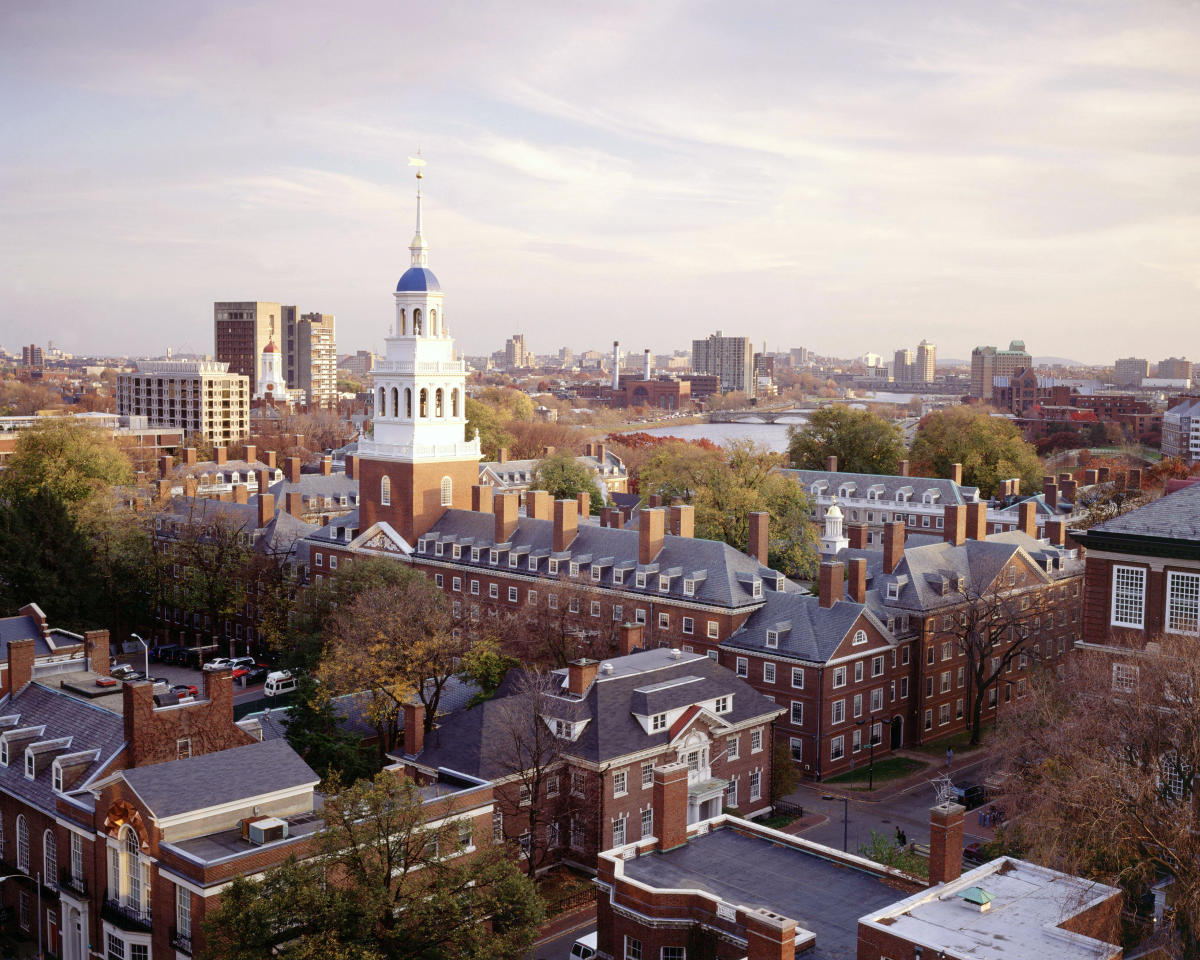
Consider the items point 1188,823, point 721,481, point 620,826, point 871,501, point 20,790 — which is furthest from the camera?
point 871,501

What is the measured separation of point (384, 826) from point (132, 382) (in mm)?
168975

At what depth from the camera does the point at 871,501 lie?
344 feet

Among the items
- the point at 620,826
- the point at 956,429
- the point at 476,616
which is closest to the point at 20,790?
the point at 620,826

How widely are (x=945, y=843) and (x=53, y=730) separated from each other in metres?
28.9

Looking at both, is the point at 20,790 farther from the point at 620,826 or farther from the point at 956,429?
the point at 956,429

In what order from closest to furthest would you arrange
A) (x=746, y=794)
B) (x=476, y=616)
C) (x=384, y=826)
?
(x=384, y=826) → (x=746, y=794) → (x=476, y=616)

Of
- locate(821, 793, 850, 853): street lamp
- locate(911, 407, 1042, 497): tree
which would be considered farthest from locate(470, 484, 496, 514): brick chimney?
locate(911, 407, 1042, 497): tree

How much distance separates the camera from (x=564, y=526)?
66.9m

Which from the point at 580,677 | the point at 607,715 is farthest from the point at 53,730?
the point at 607,715

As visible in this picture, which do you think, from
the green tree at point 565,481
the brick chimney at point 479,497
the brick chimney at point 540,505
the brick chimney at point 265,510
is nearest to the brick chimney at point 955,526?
the brick chimney at point 540,505

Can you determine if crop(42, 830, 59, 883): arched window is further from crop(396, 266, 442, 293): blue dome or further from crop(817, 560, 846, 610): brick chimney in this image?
crop(396, 266, 442, 293): blue dome

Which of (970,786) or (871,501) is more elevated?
(871,501)

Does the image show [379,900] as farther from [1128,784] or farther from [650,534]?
[650,534]

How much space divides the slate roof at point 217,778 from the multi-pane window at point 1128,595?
2670 cm
